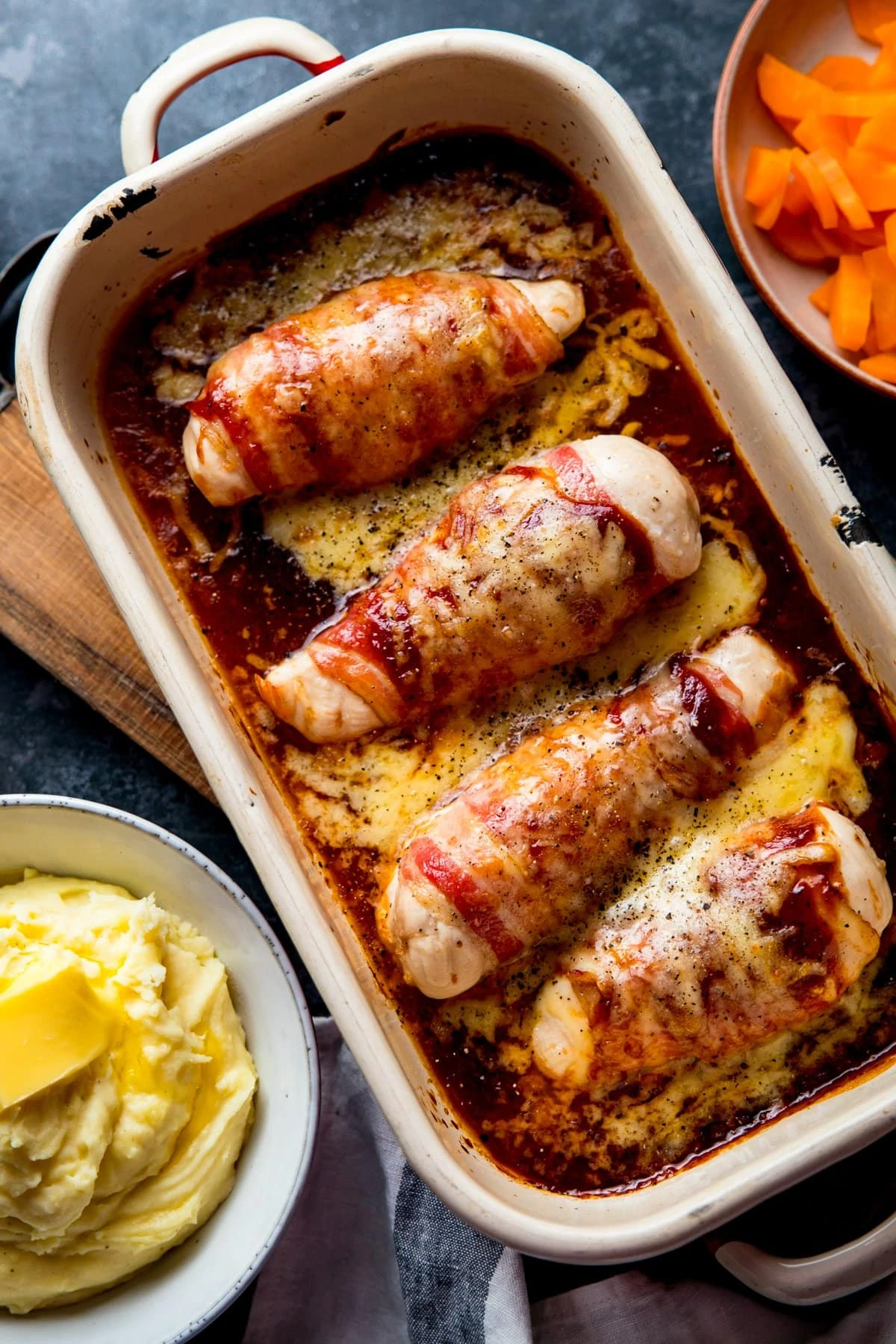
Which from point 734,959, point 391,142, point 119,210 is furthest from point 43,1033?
point 391,142

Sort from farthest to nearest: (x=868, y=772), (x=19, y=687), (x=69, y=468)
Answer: (x=19, y=687) < (x=868, y=772) < (x=69, y=468)

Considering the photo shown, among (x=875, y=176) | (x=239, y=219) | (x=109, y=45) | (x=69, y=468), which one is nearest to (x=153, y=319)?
(x=239, y=219)

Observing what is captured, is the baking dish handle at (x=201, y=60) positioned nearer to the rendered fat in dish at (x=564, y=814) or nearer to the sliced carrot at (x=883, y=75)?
the sliced carrot at (x=883, y=75)

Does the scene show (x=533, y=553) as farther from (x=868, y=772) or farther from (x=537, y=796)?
(x=868, y=772)

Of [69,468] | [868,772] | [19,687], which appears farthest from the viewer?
[19,687]

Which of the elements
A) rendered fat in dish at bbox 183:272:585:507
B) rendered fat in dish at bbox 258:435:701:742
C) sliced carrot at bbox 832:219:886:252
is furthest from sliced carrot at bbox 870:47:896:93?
rendered fat in dish at bbox 258:435:701:742

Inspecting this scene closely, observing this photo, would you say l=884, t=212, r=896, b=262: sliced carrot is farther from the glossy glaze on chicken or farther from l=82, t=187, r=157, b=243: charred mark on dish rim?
l=82, t=187, r=157, b=243: charred mark on dish rim

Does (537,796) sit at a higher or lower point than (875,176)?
lower
